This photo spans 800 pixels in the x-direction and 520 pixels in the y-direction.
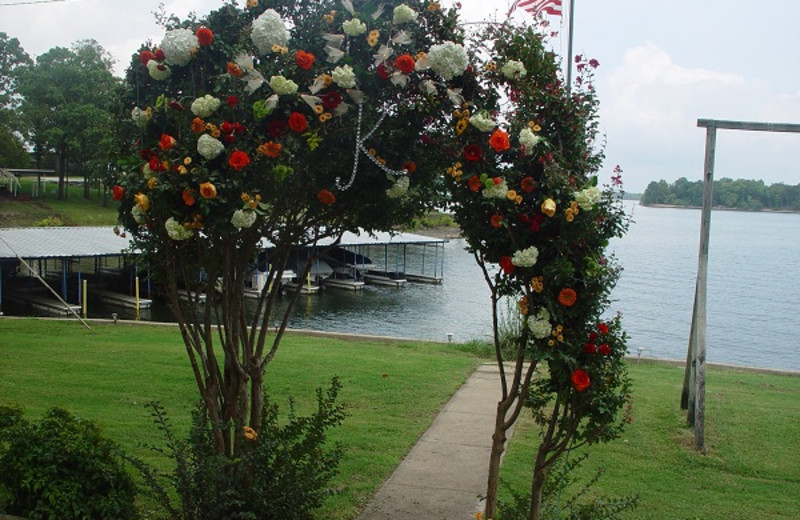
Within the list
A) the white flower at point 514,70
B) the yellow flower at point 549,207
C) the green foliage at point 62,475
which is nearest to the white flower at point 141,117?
the green foliage at point 62,475

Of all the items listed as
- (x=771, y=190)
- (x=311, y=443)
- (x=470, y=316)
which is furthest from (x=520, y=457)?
(x=771, y=190)

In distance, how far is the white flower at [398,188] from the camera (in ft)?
15.8

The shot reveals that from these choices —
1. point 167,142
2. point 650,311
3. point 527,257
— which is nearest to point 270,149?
point 167,142

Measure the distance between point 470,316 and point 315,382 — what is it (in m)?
19.8

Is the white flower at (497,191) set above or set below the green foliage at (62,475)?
above

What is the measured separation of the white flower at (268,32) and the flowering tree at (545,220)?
45.2 inches


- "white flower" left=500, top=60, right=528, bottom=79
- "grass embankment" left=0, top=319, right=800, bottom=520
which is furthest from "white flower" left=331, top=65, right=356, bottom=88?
"grass embankment" left=0, top=319, right=800, bottom=520

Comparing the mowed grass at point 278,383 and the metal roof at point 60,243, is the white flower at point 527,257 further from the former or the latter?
the metal roof at point 60,243

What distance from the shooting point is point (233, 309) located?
202 inches

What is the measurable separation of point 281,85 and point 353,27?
0.57m

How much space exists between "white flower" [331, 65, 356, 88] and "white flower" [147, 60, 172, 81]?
1.09 m

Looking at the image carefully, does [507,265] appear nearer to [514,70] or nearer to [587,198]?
[587,198]

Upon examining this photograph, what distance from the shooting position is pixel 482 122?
444 cm

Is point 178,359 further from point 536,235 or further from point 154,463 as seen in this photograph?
point 536,235
